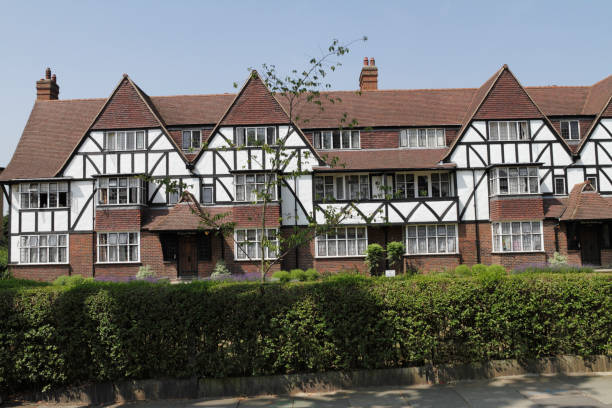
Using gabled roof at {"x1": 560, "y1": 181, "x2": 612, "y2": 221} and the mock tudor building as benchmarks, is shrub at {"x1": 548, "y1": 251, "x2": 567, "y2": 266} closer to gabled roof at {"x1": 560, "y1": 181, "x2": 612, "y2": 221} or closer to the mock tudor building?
the mock tudor building

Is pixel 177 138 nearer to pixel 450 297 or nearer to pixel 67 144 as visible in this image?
pixel 67 144

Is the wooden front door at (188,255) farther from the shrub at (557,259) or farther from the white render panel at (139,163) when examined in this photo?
the shrub at (557,259)

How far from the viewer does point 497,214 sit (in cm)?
2430

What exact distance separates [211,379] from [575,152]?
25522mm

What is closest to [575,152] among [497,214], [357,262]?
[497,214]

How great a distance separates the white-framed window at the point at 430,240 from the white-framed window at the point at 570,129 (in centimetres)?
948

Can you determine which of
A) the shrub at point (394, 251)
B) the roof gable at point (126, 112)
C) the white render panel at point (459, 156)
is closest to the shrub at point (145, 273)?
the roof gable at point (126, 112)

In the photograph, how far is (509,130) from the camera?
84.7ft

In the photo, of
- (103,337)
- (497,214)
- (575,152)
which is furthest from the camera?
(575,152)

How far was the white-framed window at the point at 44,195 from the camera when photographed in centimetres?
2516

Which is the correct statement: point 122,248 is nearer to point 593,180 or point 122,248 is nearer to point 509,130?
point 509,130

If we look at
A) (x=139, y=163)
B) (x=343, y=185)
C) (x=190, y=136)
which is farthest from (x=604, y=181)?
(x=139, y=163)

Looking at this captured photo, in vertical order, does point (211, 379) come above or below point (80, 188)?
below

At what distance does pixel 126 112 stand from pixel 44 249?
844 centimetres
